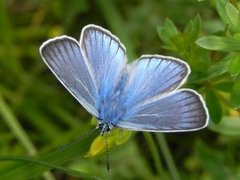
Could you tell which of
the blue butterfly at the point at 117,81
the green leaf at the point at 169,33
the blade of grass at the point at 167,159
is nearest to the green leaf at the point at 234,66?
the blue butterfly at the point at 117,81

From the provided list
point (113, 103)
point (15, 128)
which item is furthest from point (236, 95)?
point (15, 128)

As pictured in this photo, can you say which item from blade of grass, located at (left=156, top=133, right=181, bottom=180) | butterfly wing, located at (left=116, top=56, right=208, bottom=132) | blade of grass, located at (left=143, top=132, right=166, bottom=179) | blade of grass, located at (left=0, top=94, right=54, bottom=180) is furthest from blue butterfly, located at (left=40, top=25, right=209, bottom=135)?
blade of grass, located at (left=0, top=94, right=54, bottom=180)

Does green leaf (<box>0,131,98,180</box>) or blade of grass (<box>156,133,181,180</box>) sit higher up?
green leaf (<box>0,131,98,180</box>)

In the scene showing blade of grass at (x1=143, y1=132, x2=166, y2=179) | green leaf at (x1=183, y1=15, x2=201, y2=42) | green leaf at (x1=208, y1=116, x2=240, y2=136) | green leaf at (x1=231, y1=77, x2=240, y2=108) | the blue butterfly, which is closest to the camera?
the blue butterfly

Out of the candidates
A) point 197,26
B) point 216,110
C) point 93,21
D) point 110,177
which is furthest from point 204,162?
point 93,21

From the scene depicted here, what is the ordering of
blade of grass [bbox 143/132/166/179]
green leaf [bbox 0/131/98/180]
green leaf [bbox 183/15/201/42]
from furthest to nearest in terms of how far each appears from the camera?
blade of grass [bbox 143/132/166/179]
green leaf [bbox 0/131/98/180]
green leaf [bbox 183/15/201/42]

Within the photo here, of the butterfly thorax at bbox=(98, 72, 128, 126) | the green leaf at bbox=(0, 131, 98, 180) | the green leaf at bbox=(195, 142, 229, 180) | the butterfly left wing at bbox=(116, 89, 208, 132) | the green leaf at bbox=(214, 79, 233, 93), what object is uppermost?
the butterfly thorax at bbox=(98, 72, 128, 126)

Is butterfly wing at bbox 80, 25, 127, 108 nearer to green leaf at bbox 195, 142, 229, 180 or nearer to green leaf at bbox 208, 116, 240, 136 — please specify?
green leaf at bbox 208, 116, 240, 136

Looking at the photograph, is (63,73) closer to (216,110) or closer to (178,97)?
(178,97)

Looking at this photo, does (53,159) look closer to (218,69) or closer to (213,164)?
(218,69)
